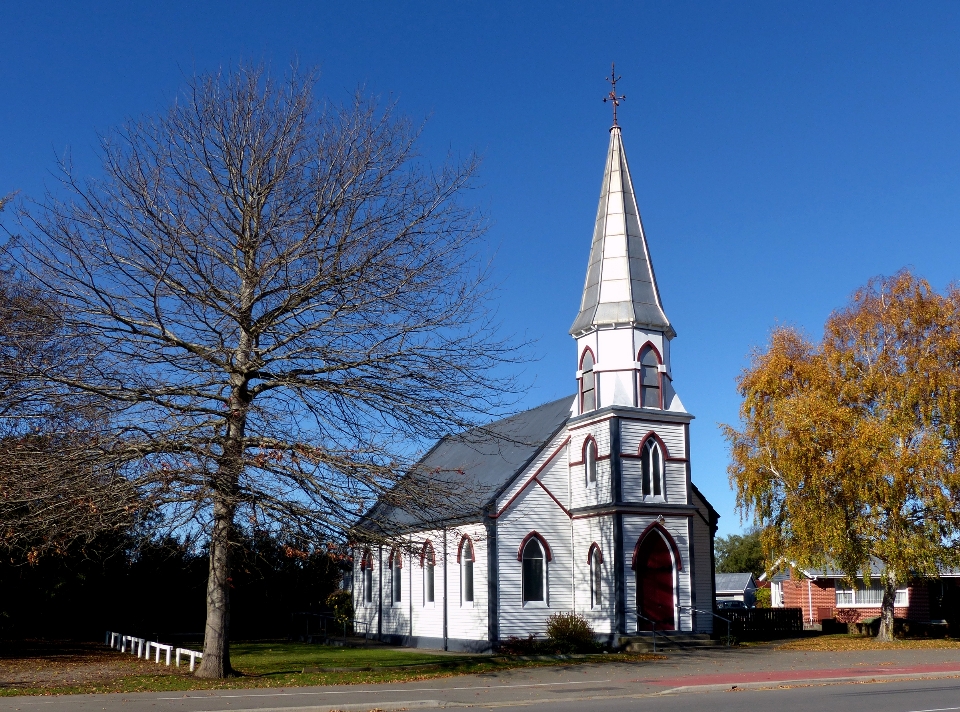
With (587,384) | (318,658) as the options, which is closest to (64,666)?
(318,658)

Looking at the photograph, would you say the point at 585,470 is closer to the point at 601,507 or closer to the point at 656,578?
the point at 601,507

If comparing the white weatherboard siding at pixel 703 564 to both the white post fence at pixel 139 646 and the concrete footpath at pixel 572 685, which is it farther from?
the white post fence at pixel 139 646

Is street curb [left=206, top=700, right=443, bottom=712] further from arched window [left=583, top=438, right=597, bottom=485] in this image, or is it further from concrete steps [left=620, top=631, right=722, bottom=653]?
arched window [left=583, top=438, right=597, bottom=485]

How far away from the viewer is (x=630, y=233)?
33594mm

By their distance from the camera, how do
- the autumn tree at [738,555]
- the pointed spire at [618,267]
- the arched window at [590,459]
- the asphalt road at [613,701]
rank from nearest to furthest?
the asphalt road at [613,701] < the arched window at [590,459] < the pointed spire at [618,267] < the autumn tree at [738,555]

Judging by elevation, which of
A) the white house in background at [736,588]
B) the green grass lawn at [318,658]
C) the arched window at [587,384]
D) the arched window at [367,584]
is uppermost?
the arched window at [587,384]

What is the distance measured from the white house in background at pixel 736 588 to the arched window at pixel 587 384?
48.3 meters

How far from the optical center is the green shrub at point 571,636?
28734 mm

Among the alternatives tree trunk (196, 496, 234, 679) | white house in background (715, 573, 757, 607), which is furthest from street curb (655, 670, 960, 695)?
white house in background (715, 573, 757, 607)

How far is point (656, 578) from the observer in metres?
30.4

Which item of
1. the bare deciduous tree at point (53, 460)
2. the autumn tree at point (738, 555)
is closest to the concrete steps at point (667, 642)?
the bare deciduous tree at point (53, 460)

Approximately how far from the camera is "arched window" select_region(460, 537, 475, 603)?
103ft

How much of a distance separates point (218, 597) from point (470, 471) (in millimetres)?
17740

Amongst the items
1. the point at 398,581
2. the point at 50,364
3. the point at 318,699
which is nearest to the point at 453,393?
the point at 318,699
